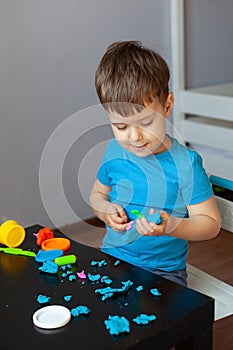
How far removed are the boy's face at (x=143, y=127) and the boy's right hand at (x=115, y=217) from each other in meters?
0.12

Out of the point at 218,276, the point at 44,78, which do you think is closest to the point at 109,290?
the point at 218,276

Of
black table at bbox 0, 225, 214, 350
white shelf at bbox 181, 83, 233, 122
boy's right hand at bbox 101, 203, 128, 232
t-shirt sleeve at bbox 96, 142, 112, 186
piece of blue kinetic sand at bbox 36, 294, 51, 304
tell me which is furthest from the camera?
white shelf at bbox 181, 83, 233, 122

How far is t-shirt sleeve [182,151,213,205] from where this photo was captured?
122 cm

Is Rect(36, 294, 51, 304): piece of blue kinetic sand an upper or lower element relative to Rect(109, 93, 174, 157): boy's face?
lower

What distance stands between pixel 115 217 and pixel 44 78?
3.26ft

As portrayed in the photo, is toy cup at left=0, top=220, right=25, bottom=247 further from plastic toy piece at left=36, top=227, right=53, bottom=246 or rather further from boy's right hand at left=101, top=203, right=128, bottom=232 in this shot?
boy's right hand at left=101, top=203, right=128, bottom=232

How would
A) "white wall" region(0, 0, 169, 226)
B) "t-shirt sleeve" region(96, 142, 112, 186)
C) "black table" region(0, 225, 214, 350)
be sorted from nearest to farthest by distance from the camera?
"black table" region(0, 225, 214, 350) → "t-shirt sleeve" region(96, 142, 112, 186) → "white wall" region(0, 0, 169, 226)

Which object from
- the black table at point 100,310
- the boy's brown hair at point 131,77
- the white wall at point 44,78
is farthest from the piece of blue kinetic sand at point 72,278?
the white wall at point 44,78

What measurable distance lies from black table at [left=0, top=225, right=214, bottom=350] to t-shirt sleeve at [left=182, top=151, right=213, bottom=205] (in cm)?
21

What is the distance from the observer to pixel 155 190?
128 cm

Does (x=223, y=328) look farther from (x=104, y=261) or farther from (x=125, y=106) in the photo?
(x=125, y=106)

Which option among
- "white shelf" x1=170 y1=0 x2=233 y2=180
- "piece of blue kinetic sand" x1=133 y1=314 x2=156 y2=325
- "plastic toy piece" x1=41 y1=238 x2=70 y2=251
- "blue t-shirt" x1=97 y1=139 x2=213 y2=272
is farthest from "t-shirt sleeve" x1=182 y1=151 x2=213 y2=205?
"white shelf" x1=170 y1=0 x2=233 y2=180

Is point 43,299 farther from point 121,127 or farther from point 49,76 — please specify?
point 49,76

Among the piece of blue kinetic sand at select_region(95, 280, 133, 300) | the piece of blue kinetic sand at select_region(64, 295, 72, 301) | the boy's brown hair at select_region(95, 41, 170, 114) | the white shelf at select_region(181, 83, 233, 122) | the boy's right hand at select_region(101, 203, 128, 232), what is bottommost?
the white shelf at select_region(181, 83, 233, 122)
